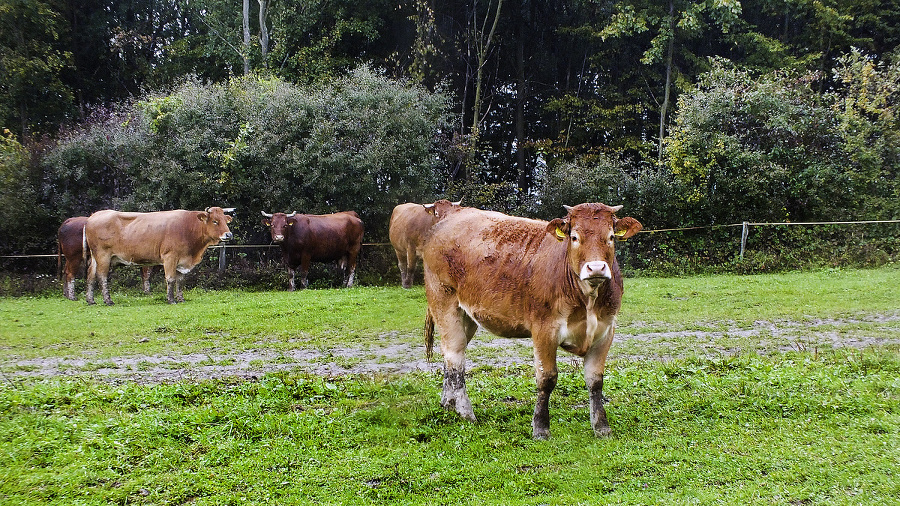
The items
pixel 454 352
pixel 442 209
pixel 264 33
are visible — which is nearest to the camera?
pixel 454 352

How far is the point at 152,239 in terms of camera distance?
17.2 meters

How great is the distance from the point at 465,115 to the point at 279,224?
12.0m

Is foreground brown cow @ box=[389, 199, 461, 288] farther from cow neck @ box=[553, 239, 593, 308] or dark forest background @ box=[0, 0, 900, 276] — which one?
cow neck @ box=[553, 239, 593, 308]

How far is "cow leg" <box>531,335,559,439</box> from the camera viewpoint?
5.95 metres

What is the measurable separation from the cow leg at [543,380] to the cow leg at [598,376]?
312mm

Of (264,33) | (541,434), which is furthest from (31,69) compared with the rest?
(541,434)

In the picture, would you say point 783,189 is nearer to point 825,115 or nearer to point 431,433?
point 825,115

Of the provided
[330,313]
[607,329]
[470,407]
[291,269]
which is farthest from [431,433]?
[291,269]

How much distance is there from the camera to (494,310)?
6.46 m

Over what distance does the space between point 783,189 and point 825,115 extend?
2822 mm

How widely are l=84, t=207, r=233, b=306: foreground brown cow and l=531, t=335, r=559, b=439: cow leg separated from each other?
12.8 metres

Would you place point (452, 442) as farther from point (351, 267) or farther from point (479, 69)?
point (479, 69)

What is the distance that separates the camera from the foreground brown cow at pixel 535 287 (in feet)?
18.6

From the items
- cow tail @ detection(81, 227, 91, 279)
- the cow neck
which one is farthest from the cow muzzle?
cow tail @ detection(81, 227, 91, 279)
